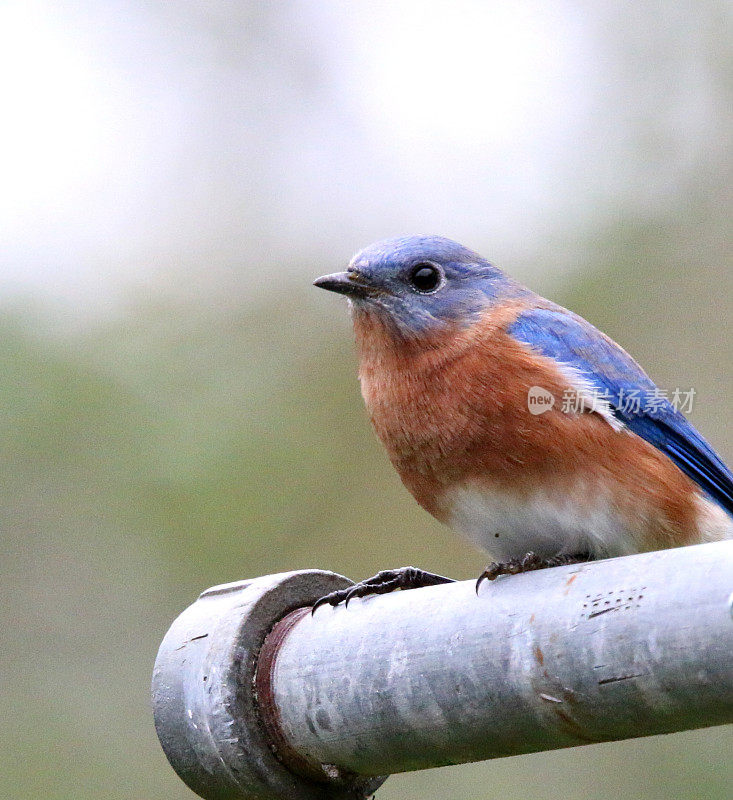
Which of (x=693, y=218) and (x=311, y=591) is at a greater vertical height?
(x=693, y=218)

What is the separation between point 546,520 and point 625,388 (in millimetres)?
693

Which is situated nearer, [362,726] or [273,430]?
[362,726]

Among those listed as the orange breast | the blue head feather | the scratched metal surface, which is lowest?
the scratched metal surface

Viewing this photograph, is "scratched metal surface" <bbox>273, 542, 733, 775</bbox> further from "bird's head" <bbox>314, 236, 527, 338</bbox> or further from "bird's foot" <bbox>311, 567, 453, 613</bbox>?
"bird's head" <bbox>314, 236, 527, 338</bbox>

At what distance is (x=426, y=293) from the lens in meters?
4.43

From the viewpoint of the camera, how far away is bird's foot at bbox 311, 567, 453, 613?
306 centimetres

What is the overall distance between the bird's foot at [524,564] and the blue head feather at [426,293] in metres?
0.88

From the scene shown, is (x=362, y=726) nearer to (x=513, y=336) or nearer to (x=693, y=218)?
(x=513, y=336)

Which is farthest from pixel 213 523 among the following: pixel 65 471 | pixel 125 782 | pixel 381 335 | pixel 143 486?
pixel 381 335

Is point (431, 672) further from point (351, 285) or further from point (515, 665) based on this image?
point (351, 285)

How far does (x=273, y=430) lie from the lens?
770 cm

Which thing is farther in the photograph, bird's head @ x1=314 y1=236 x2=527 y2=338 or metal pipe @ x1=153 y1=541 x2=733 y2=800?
bird's head @ x1=314 y1=236 x2=527 y2=338

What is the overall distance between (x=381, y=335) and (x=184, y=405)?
336 cm

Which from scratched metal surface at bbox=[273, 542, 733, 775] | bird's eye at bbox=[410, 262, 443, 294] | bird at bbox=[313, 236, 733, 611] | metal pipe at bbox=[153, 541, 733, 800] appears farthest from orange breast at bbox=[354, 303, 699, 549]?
scratched metal surface at bbox=[273, 542, 733, 775]
